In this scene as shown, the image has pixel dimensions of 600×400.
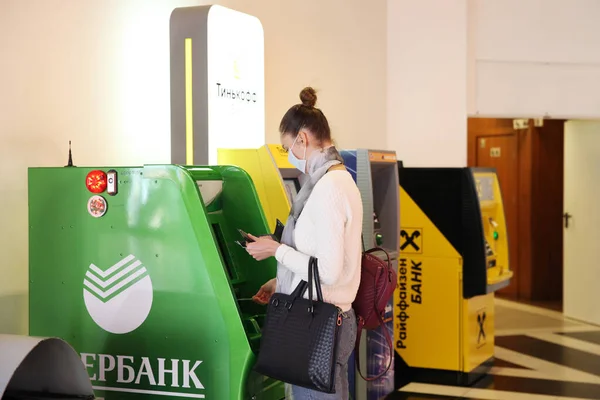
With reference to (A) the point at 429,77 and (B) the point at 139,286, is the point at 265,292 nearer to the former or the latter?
(B) the point at 139,286

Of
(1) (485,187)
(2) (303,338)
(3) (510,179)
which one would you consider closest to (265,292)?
(2) (303,338)

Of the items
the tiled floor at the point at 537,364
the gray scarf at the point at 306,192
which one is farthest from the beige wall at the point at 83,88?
the tiled floor at the point at 537,364

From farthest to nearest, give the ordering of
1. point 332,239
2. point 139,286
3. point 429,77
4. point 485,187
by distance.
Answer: point 429,77 < point 485,187 < point 139,286 < point 332,239

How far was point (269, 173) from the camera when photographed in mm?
3900

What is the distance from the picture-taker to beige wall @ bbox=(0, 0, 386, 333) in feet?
11.4

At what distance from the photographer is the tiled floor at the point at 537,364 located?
5.52 metres

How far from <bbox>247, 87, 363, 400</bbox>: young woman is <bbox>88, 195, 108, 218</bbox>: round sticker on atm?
637mm

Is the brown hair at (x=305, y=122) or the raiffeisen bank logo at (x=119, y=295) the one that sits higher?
the brown hair at (x=305, y=122)

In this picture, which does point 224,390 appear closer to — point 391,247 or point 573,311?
point 391,247

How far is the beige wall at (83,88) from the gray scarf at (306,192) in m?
0.99

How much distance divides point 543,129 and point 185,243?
288 inches

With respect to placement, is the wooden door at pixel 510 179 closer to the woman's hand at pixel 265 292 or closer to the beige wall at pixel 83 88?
the beige wall at pixel 83 88

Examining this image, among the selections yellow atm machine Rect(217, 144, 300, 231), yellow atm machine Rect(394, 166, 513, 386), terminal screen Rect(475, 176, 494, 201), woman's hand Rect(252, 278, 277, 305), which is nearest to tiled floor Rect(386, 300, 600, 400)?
yellow atm machine Rect(394, 166, 513, 386)

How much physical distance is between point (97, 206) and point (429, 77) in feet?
14.7
